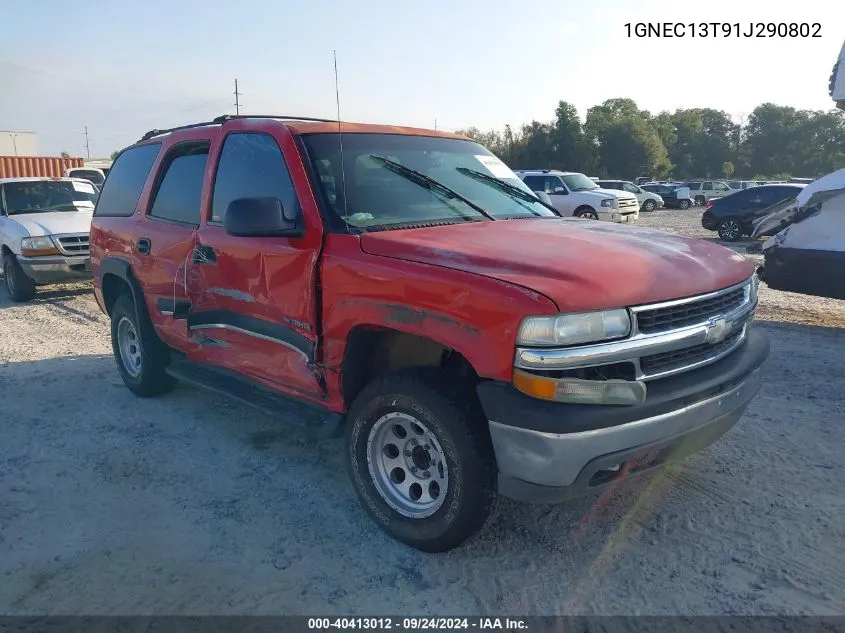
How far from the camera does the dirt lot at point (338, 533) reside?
2.84 metres

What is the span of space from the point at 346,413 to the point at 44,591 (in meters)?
1.55

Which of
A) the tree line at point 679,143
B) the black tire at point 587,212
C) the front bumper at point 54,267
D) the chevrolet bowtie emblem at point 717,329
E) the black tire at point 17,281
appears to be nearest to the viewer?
the chevrolet bowtie emblem at point 717,329

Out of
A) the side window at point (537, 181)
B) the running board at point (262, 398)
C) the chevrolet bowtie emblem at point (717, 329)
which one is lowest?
the running board at point (262, 398)

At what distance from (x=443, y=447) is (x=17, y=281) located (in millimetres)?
9140

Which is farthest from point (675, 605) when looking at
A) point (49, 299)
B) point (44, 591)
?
point (49, 299)

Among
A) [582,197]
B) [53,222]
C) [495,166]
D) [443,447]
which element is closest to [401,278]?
[443,447]

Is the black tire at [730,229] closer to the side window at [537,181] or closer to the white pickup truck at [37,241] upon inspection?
the side window at [537,181]

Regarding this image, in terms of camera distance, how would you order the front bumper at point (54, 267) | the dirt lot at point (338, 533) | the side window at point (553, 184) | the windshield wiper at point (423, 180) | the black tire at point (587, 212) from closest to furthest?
the dirt lot at point (338, 533) → the windshield wiper at point (423, 180) → the front bumper at point (54, 267) → the black tire at point (587, 212) → the side window at point (553, 184)

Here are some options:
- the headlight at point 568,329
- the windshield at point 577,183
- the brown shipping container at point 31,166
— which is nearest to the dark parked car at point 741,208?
the windshield at point 577,183

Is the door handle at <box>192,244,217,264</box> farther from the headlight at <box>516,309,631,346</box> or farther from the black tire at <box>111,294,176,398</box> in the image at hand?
the headlight at <box>516,309,631,346</box>

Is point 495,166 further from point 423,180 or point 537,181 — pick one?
point 537,181

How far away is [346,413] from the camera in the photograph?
3529 millimetres

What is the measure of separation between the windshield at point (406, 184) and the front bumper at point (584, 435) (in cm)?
134

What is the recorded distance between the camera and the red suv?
265cm
